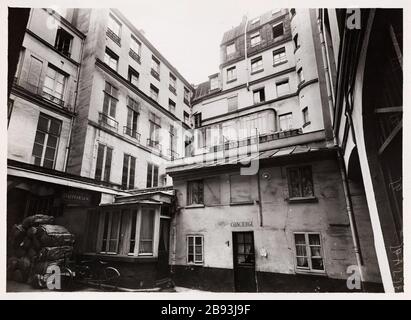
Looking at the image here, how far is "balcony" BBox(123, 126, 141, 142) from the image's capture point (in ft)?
40.6

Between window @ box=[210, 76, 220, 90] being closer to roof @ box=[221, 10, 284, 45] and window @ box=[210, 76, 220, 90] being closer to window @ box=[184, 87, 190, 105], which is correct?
roof @ box=[221, 10, 284, 45]

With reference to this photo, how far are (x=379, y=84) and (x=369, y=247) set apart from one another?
15.8 feet

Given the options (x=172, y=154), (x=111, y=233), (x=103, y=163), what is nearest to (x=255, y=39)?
(x=172, y=154)

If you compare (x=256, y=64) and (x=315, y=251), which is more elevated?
(x=256, y=64)

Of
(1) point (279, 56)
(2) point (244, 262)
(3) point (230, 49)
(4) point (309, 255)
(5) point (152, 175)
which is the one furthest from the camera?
(3) point (230, 49)

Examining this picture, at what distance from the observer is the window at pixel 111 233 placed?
828 cm

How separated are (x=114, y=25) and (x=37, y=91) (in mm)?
6152

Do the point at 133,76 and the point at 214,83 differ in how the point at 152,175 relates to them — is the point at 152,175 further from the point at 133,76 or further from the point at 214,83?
the point at 214,83

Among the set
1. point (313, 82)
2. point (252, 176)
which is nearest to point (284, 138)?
point (252, 176)

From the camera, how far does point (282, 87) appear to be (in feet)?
46.5

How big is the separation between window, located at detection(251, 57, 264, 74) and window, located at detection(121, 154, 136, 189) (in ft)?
31.4

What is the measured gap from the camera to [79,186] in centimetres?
856
